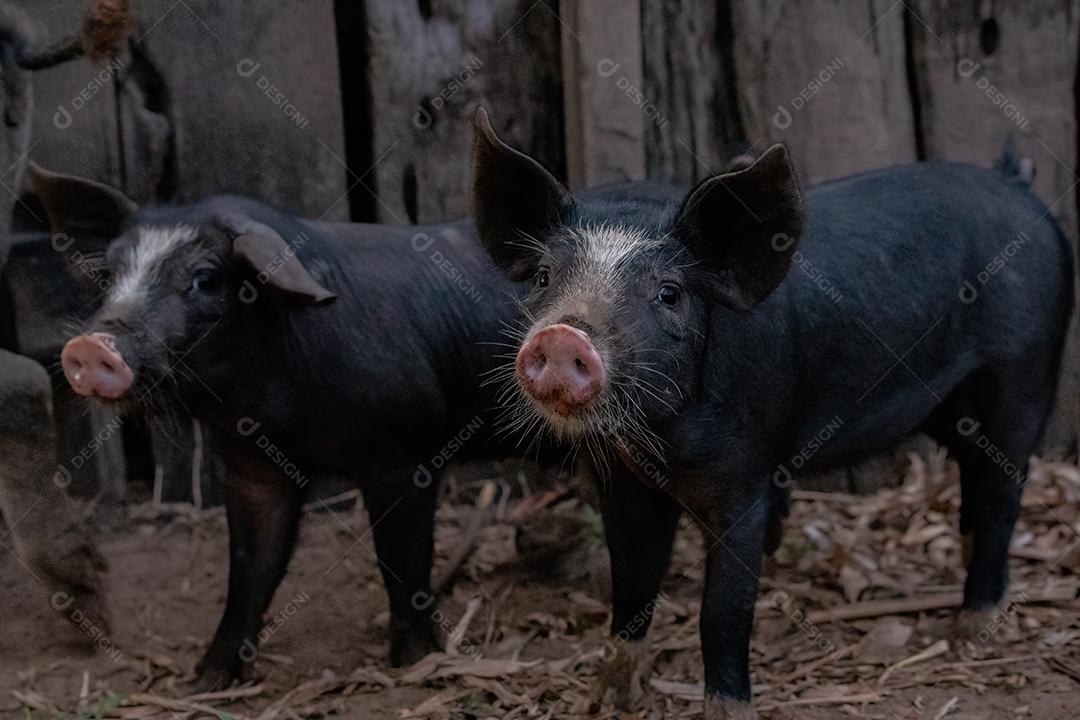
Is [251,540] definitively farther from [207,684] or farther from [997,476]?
[997,476]

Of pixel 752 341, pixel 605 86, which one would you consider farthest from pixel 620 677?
pixel 605 86

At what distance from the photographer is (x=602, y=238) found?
3600mm

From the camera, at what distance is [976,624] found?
4.61m

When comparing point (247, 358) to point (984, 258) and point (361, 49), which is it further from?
point (984, 258)

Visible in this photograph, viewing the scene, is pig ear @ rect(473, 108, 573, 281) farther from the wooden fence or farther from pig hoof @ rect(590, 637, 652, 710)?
the wooden fence

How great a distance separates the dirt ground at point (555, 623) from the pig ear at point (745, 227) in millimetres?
1289

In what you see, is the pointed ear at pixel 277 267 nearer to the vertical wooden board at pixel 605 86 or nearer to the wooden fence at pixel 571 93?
the wooden fence at pixel 571 93

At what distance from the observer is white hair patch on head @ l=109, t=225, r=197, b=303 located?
421 centimetres

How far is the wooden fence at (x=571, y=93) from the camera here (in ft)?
17.0

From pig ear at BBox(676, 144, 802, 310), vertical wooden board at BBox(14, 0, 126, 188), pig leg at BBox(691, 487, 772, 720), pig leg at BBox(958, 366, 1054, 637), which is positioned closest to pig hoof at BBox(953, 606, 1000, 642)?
pig leg at BBox(958, 366, 1054, 637)

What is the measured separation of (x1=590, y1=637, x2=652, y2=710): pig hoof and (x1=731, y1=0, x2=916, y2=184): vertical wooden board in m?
2.18

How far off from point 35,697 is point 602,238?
231 cm

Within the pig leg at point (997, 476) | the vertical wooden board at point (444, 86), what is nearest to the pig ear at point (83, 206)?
the vertical wooden board at point (444, 86)

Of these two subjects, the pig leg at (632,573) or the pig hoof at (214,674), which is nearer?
the pig leg at (632,573)
